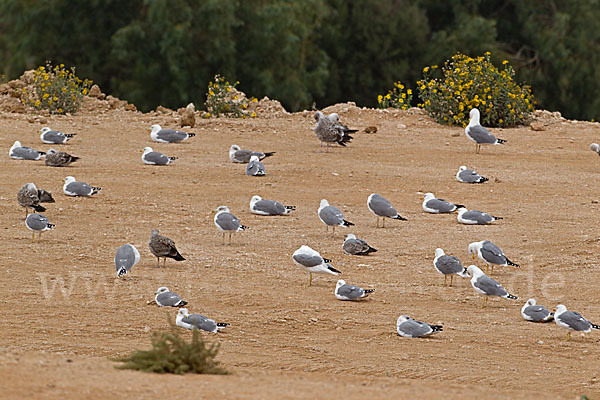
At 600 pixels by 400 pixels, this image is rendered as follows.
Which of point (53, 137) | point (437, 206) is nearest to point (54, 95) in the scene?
point (53, 137)

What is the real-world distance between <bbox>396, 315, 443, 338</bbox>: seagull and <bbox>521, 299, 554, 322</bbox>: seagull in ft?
3.88

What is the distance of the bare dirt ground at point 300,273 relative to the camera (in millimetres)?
9156

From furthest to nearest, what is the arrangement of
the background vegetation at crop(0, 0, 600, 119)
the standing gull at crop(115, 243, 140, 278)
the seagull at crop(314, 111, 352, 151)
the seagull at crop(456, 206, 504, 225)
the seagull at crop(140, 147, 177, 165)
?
the background vegetation at crop(0, 0, 600, 119) → the seagull at crop(314, 111, 352, 151) → the seagull at crop(140, 147, 177, 165) → the seagull at crop(456, 206, 504, 225) → the standing gull at crop(115, 243, 140, 278)

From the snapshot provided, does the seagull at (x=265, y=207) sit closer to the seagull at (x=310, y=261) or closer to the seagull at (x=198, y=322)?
the seagull at (x=310, y=261)

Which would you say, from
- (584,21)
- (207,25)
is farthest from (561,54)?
(207,25)

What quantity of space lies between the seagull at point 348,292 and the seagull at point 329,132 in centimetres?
949

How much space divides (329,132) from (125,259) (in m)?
9.47

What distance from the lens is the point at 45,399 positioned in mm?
7086

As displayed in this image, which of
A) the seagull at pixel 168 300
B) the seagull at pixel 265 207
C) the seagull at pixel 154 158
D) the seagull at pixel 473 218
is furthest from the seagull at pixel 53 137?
the seagull at pixel 168 300

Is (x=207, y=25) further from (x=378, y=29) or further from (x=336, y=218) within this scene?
(x=336, y=218)

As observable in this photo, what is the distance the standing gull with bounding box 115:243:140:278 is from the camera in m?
12.2

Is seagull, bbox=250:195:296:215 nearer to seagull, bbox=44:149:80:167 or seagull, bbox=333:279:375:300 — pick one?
seagull, bbox=333:279:375:300

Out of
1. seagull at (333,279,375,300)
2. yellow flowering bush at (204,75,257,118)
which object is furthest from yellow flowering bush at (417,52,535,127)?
seagull at (333,279,375,300)

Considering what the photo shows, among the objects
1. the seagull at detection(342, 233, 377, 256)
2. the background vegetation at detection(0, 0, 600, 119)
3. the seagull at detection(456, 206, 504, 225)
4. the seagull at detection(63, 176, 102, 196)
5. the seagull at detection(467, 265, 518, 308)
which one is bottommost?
the background vegetation at detection(0, 0, 600, 119)
